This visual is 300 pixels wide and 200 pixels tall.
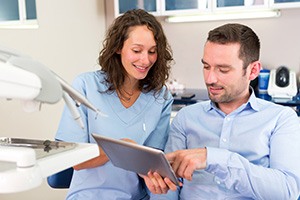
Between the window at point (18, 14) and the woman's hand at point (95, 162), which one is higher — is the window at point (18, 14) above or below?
above

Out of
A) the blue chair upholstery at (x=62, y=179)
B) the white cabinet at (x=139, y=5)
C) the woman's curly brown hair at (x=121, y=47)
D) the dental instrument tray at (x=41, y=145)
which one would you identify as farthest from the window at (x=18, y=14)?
the dental instrument tray at (x=41, y=145)

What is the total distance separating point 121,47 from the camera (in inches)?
60.5

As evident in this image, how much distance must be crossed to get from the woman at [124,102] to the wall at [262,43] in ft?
5.53

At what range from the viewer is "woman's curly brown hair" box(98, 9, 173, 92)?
1.51 meters

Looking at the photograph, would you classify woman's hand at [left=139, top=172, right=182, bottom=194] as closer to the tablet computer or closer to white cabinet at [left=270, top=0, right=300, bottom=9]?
the tablet computer

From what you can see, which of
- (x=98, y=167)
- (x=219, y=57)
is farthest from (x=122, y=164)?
(x=219, y=57)

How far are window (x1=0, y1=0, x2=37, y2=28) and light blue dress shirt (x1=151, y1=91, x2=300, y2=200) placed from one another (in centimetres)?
132

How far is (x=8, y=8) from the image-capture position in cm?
226

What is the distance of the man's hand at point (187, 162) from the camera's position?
3.67ft

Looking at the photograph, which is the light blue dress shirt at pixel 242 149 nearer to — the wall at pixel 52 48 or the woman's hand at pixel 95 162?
the woman's hand at pixel 95 162

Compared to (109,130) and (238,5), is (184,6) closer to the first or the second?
(238,5)

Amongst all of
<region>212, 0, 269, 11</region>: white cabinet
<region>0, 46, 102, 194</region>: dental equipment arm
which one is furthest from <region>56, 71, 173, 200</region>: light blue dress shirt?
<region>212, 0, 269, 11</region>: white cabinet

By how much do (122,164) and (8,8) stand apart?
1.54 meters

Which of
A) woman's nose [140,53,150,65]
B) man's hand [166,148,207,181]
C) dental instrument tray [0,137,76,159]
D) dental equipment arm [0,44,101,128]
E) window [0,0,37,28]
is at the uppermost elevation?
window [0,0,37,28]
